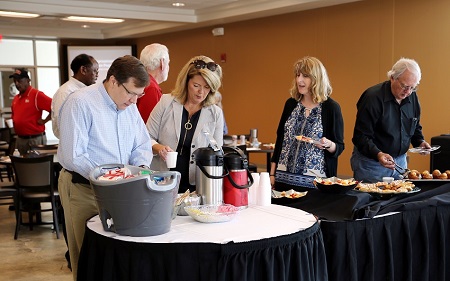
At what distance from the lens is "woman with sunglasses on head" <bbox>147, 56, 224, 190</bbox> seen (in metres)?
3.00

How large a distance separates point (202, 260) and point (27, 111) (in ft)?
18.9

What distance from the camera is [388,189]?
10.1 ft

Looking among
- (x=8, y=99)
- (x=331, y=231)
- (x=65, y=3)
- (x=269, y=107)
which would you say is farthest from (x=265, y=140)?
(x=331, y=231)

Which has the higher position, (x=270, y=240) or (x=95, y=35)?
(x=95, y=35)

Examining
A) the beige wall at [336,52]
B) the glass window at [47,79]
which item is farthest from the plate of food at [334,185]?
the glass window at [47,79]

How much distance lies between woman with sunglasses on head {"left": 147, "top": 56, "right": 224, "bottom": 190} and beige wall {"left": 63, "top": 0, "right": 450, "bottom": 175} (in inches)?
179

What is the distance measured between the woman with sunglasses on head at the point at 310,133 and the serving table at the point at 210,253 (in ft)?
3.32

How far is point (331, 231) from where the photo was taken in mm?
2500

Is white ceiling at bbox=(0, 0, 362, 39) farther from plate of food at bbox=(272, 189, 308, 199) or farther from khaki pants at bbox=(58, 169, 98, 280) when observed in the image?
khaki pants at bbox=(58, 169, 98, 280)

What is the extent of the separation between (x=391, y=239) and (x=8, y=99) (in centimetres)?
1118

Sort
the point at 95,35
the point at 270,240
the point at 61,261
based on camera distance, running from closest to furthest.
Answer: the point at 270,240
the point at 61,261
the point at 95,35

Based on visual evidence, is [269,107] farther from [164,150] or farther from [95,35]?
[164,150]

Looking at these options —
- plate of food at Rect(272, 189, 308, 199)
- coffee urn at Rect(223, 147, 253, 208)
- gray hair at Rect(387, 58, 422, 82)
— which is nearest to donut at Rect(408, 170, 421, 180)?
gray hair at Rect(387, 58, 422, 82)

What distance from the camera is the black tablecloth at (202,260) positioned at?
6.66 ft
